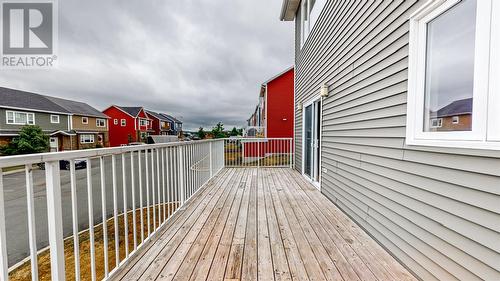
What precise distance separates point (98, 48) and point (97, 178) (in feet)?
43.5

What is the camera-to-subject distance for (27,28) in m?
5.53

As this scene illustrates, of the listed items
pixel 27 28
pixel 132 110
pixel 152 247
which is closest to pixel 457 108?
pixel 152 247

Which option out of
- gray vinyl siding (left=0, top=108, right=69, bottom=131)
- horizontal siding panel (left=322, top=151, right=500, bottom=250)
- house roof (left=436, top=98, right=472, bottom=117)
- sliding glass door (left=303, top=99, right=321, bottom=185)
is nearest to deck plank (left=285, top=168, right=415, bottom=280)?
horizontal siding panel (left=322, top=151, right=500, bottom=250)

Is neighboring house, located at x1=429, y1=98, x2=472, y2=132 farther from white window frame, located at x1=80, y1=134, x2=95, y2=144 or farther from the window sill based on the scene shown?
white window frame, located at x1=80, y1=134, x2=95, y2=144

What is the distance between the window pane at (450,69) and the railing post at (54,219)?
244 cm

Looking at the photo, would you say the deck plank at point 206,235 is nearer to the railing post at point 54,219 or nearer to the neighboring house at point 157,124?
the railing post at point 54,219

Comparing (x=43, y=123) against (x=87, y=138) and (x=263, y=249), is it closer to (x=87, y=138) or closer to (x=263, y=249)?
(x=87, y=138)

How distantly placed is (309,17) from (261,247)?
535cm

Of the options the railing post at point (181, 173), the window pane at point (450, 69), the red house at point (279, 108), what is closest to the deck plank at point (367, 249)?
the window pane at point (450, 69)

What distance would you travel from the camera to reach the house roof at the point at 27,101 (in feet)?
55.2

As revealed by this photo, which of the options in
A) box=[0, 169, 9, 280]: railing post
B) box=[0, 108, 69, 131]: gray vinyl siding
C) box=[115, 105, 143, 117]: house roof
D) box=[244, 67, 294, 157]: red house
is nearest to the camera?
box=[0, 169, 9, 280]: railing post

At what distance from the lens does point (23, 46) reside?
6.23 m

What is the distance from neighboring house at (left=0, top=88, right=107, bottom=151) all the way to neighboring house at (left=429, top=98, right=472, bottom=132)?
24130 millimetres

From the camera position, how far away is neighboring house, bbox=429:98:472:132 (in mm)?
1331
